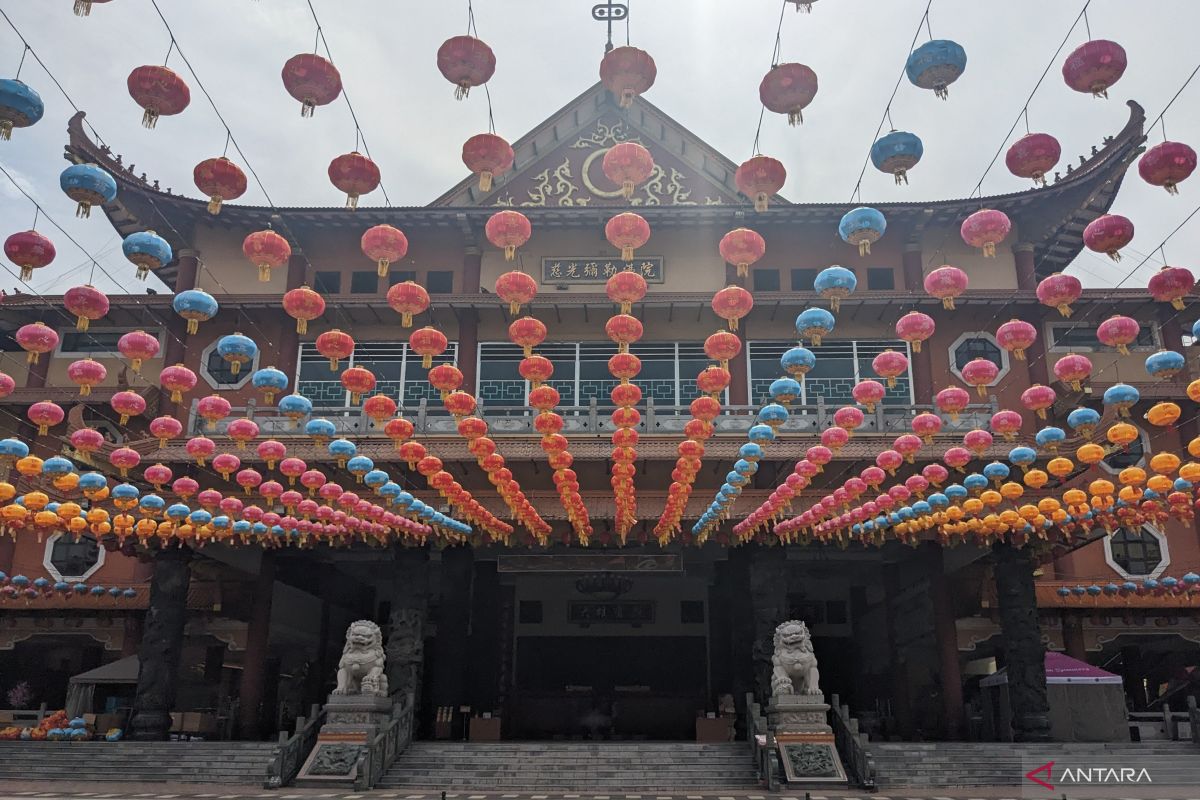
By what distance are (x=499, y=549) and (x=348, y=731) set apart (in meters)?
6.35

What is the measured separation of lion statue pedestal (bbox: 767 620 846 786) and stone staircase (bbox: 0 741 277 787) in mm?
10083

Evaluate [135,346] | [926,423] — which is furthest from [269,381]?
[926,423]

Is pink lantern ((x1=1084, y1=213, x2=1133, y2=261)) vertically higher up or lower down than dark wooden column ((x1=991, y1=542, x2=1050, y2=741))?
higher up

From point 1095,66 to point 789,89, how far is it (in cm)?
250

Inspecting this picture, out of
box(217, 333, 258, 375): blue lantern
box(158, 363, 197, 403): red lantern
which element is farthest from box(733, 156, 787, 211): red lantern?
box(158, 363, 197, 403): red lantern

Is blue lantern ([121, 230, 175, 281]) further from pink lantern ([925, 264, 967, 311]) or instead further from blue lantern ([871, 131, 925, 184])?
pink lantern ([925, 264, 967, 311])

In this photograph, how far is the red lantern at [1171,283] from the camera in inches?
372

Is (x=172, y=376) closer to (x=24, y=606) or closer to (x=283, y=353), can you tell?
(x=283, y=353)

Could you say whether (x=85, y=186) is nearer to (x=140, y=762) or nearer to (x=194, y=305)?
(x=194, y=305)

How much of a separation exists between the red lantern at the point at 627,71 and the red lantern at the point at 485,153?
1.36 meters

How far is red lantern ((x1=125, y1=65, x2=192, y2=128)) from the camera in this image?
7391 mm

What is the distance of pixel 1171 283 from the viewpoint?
953cm

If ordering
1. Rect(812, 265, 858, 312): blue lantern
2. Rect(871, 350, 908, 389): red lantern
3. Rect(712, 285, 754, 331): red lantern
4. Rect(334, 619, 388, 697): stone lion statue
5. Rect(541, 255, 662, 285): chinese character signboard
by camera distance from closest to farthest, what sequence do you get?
Rect(812, 265, 858, 312): blue lantern → Rect(712, 285, 754, 331): red lantern → Rect(871, 350, 908, 389): red lantern → Rect(334, 619, 388, 697): stone lion statue → Rect(541, 255, 662, 285): chinese character signboard

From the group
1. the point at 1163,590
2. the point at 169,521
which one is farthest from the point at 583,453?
the point at 1163,590
